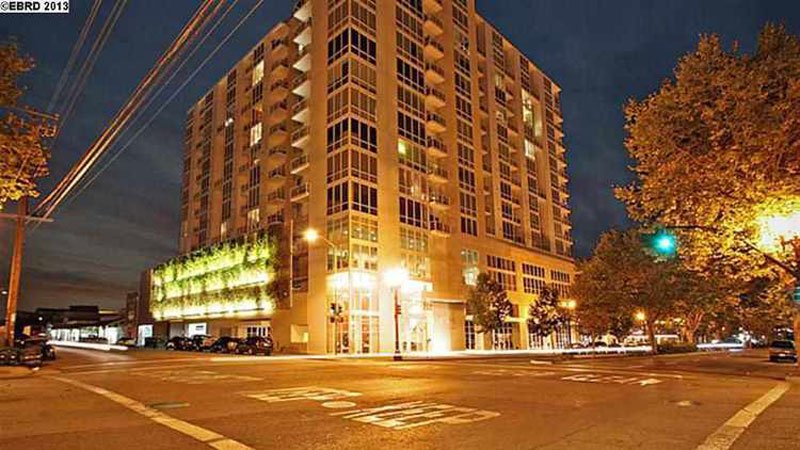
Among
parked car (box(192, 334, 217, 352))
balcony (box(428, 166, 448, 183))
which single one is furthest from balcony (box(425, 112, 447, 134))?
parked car (box(192, 334, 217, 352))

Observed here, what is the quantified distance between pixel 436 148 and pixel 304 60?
1681cm

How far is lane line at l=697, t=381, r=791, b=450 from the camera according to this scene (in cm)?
796

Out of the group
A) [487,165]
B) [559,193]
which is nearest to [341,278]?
[487,165]

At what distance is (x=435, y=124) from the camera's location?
57.8 m

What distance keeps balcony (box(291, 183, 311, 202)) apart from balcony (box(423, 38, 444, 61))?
20247mm

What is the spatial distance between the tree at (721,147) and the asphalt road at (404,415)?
5.37 m

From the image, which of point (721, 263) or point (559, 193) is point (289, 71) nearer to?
point (559, 193)

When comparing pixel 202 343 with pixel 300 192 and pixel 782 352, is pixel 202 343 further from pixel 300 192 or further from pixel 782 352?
pixel 782 352

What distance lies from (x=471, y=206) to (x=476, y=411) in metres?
51.8

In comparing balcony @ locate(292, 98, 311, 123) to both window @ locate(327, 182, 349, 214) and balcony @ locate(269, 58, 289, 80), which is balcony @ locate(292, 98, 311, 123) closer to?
balcony @ locate(269, 58, 289, 80)

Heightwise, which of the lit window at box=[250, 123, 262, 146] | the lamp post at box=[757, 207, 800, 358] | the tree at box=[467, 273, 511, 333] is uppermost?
the lit window at box=[250, 123, 262, 146]

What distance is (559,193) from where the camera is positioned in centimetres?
8331

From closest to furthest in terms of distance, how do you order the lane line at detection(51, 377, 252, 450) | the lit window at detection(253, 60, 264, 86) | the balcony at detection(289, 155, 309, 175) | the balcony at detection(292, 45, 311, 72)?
the lane line at detection(51, 377, 252, 450), the balcony at detection(289, 155, 309, 175), the balcony at detection(292, 45, 311, 72), the lit window at detection(253, 60, 264, 86)

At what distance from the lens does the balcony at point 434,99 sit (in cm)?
5753
